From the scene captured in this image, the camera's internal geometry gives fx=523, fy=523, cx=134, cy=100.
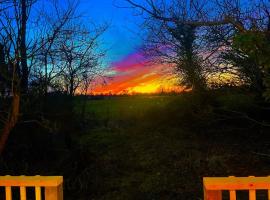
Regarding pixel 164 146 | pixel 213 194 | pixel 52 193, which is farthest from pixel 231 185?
pixel 164 146

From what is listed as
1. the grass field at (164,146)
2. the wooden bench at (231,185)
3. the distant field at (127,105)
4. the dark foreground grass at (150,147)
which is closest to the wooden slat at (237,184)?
the wooden bench at (231,185)

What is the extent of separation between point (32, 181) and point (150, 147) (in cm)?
981

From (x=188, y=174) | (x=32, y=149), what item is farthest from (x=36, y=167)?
(x=188, y=174)

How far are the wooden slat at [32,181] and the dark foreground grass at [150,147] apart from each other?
5.49 metres

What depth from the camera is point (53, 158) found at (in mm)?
13055

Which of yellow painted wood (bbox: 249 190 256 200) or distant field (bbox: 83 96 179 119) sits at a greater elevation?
distant field (bbox: 83 96 179 119)

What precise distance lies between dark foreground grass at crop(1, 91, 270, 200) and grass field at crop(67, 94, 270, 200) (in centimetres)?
2

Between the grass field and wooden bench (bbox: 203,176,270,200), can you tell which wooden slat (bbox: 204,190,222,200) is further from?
the grass field

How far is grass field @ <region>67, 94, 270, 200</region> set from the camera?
10719 mm

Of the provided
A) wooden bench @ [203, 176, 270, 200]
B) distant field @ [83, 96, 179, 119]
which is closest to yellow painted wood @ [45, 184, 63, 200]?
wooden bench @ [203, 176, 270, 200]

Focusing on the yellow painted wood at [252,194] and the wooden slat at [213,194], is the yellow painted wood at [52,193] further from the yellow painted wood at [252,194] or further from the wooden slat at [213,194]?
the yellow painted wood at [252,194]

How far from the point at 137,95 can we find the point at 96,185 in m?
8.65

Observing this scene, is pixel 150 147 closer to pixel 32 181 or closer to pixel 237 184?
pixel 32 181

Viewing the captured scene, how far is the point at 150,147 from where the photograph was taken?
1412 cm
